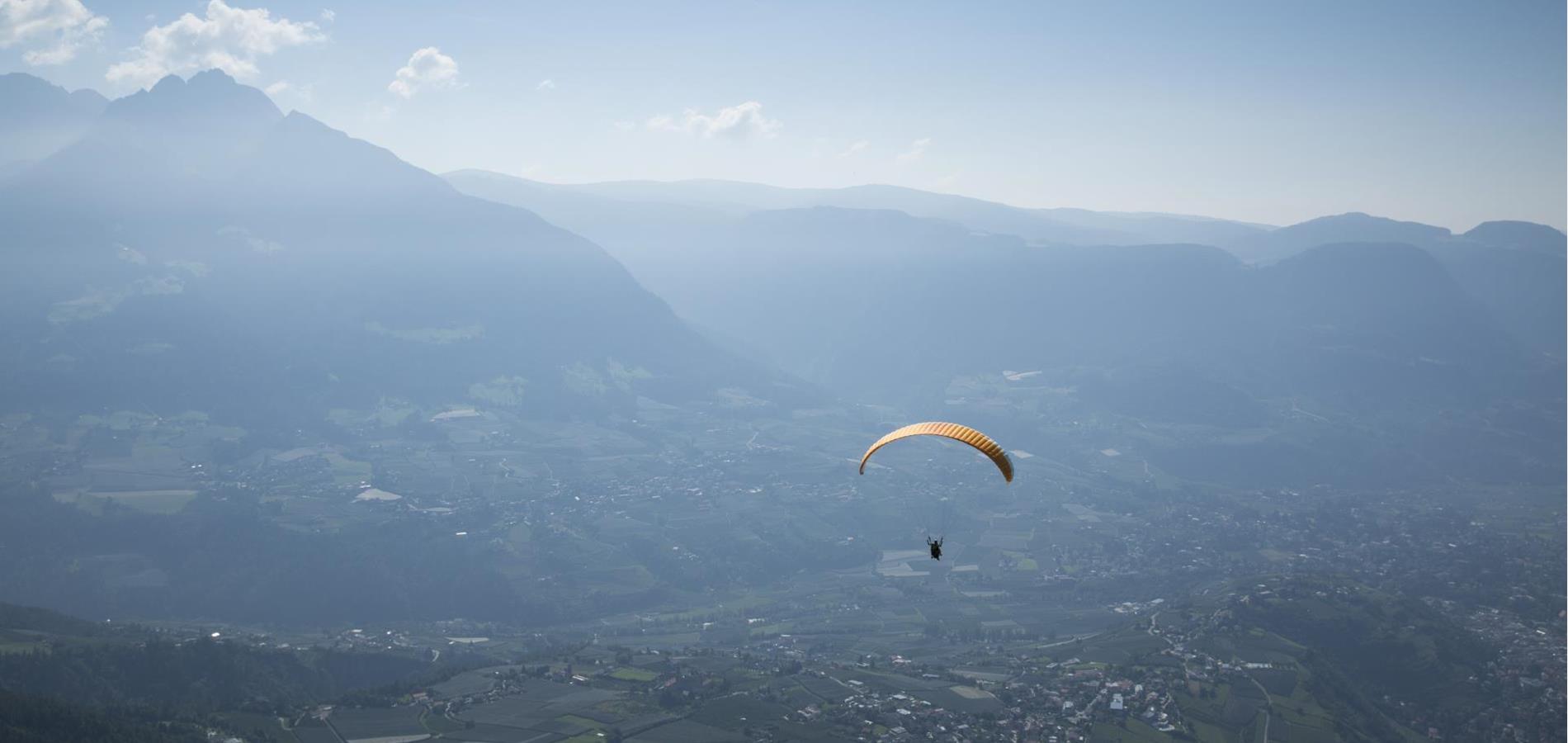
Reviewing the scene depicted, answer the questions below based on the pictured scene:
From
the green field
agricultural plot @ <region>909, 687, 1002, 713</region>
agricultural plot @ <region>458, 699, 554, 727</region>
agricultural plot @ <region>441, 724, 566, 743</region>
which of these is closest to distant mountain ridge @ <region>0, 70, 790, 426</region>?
the green field

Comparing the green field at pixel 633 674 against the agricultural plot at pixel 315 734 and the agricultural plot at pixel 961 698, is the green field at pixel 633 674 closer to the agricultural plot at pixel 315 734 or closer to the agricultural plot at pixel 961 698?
the agricultural plot at pixel 961 698

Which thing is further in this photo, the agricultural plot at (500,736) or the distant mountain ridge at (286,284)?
the distant mountain ridge at (286,284)

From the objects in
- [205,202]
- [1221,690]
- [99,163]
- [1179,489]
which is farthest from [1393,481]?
[99,163]

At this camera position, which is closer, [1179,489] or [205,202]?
[1179,489]

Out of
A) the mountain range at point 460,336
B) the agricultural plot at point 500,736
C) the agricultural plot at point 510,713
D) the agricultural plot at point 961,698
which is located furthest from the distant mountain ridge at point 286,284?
the agricultural plot at point 961,698

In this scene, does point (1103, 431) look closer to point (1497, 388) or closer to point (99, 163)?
point (1497, 388)

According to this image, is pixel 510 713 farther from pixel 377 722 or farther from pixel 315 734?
pixel 315 734

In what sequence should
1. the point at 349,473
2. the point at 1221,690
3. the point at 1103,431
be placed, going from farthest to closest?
the point at 1103,431
the point at 349,473
the point at 1221,690

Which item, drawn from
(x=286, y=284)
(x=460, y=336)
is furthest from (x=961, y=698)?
(x=286, y=284)

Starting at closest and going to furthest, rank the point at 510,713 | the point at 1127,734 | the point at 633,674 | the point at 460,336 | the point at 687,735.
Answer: the point at 687,735
the point at 1127,734
the point at 510,713
the point at 633,674
the point at 460,336

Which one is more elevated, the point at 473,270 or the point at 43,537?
the point at 473,270

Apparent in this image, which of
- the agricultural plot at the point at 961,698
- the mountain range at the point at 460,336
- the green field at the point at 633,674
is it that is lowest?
the green field at the point at 633,674
